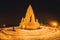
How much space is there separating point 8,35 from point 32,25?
204 inches

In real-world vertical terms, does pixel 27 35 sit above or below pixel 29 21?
below

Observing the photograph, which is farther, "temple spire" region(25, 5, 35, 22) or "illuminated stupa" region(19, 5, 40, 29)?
"temple spire" region(25, 5, 35, 22)

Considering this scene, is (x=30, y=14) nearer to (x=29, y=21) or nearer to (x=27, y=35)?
(x=29, y=21)

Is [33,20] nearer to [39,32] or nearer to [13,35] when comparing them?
[39,32]

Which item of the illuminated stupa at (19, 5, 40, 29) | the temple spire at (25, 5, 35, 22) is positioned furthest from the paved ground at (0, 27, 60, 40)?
the temple spire at (25, 5, 35, 22)

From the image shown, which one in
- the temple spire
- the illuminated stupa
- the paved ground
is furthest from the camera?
the temple spire

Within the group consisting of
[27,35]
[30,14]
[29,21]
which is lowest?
[27,35]

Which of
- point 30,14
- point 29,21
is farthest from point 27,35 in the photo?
point 30,14

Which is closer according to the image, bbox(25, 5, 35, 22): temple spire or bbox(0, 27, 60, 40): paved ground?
bbox(0, 27, 60, 40): paved ground

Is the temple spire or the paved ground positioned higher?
the temple spire

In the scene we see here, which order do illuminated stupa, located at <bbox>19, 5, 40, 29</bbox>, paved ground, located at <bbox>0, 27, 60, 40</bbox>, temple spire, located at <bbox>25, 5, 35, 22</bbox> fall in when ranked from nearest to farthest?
paved ground, located at <bbox>0, 27, 60, 40</bbox>
illuminated stupa, located at <bbox>19, 5, 40, 29</bbox>
temple spire, located at <bbox>25, 5, 35, 22</bbox>

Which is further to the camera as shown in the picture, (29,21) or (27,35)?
(29,21)

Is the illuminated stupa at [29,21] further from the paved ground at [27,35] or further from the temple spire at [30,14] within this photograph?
the paved ground at [27,35]

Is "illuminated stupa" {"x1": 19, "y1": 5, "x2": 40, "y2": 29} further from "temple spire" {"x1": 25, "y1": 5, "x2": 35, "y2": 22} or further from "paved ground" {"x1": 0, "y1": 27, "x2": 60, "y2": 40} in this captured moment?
"paved ground" {"x1": 0, "y1": 27, "x2": 60, "y2": 40}
